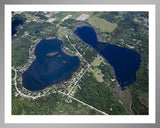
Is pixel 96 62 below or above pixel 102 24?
below

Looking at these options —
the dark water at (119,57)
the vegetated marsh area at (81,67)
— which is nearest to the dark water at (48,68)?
the vegetated marsh area at (81,67)

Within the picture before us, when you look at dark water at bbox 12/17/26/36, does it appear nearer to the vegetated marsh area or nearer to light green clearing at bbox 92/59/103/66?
the vegetated marsh area

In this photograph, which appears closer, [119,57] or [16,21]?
Answer: [119,57]

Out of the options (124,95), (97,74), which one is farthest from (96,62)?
(124,95)

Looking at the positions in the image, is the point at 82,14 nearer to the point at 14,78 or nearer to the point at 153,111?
the point at 14,78

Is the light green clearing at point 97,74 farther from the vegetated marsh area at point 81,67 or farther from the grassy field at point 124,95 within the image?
the grassy field at point 124,95

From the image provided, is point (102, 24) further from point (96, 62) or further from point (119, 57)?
point (96, 62)

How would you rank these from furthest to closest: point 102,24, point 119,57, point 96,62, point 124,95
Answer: point 102,24 → point 119,57 → point 96,62 → point 124,95
